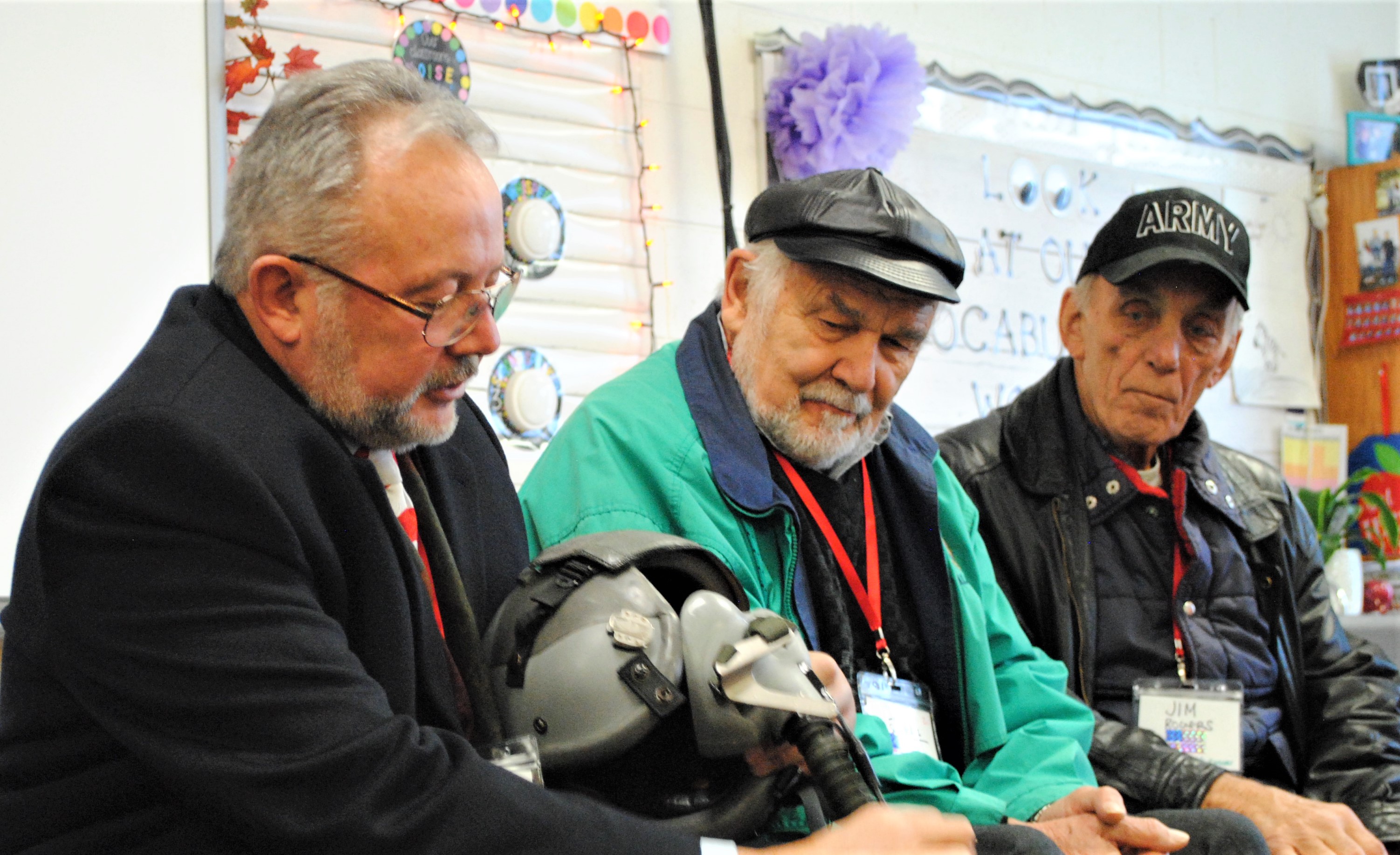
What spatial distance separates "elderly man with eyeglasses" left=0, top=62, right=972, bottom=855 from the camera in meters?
1.13

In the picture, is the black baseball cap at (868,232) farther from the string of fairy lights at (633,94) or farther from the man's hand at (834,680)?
the string of fairy lights at (633,94)

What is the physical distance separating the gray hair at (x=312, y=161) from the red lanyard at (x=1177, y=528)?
1703 mm

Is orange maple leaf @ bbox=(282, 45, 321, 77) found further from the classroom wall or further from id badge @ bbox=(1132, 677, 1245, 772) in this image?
id badge @ bbox=(1132, 677, 1245, 772)

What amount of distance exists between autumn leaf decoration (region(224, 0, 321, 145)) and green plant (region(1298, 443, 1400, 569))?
10.9 ft

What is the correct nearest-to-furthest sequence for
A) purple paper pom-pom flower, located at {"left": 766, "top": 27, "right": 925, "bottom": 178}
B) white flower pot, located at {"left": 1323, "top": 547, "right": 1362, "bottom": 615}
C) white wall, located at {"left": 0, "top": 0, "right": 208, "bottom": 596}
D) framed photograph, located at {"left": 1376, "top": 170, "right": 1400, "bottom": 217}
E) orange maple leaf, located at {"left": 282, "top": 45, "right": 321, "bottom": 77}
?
1. white wall, located at {"left": 0, "top": 0, "right": 208, "bottom": 596}
2. orange maple leaf, located at {"left": 282, "top": 45, "right": 321, "bottom": 77}
3. purple paper pom-pom flower, located at {"left": 766, "top": 27, "right": 925, "bottom": 178}
4. white flower pot, located at {"left": 1323, "top": 547, "right": 1362, "bottom": 615}
5. framed photograph, located at {"left": 1376, "top": 170, "right": 1400, "bottom": 217}

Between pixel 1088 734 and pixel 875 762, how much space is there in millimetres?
578

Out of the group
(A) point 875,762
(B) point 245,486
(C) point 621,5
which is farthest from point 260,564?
(C) point 621,5

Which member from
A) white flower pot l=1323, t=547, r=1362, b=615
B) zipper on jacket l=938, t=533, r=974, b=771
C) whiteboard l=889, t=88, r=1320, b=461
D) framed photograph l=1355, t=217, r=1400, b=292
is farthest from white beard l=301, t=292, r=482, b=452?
framed photograph l=1355, t=217, r=1400, b=292

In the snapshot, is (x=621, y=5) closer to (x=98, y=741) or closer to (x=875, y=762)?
(x=875, y=762)

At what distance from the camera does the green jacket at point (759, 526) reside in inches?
70.1

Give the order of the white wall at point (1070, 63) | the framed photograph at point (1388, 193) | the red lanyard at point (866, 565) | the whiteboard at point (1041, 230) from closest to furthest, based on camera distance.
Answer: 1. the red lanyard at point (866, 565)
2. the white wall at point (1070, 63)
3. the whiteboard at point (1041, 230)
4. the framed photograph at point (1388, 193)

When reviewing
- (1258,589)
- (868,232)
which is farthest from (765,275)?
(1258,589)

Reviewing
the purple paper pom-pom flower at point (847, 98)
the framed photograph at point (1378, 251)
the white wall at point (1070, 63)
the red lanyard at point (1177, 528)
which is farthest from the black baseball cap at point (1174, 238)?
the framed photograph at point (1378, 251)

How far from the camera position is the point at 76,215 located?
97.3 inches
